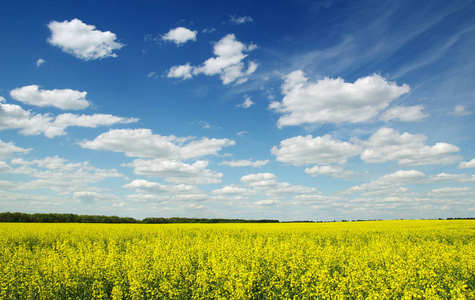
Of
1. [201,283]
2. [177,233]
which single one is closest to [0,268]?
[201,283]

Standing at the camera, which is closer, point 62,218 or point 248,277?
point 248,277

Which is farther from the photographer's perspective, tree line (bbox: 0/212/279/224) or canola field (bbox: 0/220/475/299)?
tree line (bbox: 0/212/279/224)

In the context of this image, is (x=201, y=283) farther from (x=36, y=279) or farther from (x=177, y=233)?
(x=177, y=233)

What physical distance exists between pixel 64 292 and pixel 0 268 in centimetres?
399

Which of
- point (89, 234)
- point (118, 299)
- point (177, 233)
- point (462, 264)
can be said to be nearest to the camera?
point (118, 299)

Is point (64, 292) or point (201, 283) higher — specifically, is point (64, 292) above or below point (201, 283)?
Answer: below

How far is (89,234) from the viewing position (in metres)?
23.8

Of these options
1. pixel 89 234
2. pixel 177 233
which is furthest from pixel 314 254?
Result: pixel 89 234

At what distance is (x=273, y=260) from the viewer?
33.7 ft

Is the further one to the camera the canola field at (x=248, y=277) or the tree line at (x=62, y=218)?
the tree line at (x=62, y=218)

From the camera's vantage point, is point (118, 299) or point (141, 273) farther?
point (141, 273)

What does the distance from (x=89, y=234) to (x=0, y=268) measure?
542 inches

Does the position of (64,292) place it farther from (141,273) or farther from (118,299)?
(118,299)

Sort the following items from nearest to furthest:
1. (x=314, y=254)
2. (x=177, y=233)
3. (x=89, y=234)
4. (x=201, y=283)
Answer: (x=201, y=283) → (x=314, y=254) → (x=89, y=234) → (x=177, y=233)
